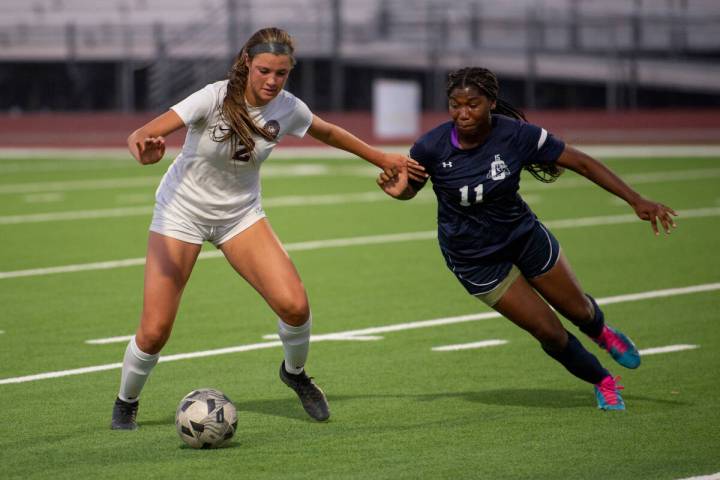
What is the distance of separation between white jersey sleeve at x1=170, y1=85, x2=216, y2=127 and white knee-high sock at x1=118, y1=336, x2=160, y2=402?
118 centimetres

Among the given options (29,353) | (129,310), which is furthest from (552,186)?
(29,353)

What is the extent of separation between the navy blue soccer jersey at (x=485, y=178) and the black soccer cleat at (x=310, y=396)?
1037mm

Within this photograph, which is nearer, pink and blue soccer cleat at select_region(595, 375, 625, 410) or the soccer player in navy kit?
the soccer player in navy kit

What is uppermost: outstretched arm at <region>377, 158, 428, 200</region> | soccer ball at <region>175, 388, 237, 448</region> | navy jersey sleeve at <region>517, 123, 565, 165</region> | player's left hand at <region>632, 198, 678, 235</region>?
navy jersey sleeve at <region>517, 123, 565, 165</region>

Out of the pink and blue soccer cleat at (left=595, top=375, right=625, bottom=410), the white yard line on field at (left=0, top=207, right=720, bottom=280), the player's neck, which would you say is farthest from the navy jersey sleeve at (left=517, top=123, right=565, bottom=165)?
the white yard line on field at (left=0, top=207, right=720, bottom=280)

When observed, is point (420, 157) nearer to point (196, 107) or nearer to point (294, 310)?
point (294, 310)

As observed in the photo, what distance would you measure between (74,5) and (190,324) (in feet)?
106

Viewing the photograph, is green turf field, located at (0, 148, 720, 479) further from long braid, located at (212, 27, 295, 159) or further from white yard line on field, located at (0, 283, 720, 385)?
long braid, located at (212, 27, 295, 159)

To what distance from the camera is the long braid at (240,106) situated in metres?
7.63

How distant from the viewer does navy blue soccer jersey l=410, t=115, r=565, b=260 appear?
8.02 meters

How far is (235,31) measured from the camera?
3788cm

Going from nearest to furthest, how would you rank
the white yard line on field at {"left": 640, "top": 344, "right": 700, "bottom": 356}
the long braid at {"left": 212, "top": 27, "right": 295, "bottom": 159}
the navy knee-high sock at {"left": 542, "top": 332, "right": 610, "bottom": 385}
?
the long braid at {"left": 212, "top": 27, "right": 295, "bottom": 159}, the navy knee-high sock at {"left": 542, "top": 332, "right": 610, "bottom": 385}, the white yard line on field at {"left": 640, "top": 344, "right": 700, "bottom": 356}

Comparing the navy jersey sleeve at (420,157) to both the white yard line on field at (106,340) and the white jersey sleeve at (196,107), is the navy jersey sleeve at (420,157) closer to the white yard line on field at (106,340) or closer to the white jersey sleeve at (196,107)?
the white jersey sleeve at (196,107)

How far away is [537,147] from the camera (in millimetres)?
8070
